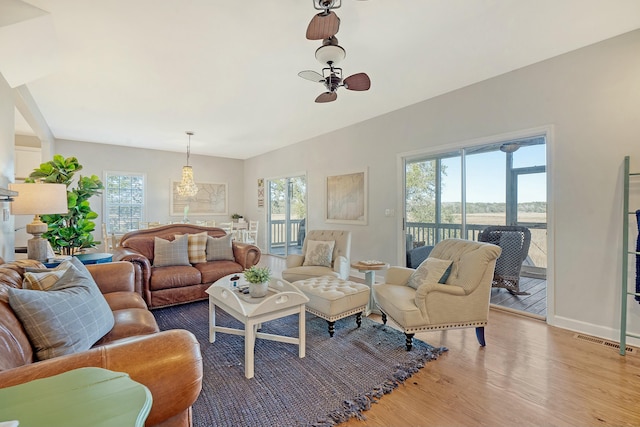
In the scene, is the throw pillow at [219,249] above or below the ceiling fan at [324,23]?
below

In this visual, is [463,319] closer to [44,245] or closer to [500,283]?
[500,283]

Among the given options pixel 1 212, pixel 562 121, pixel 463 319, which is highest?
pixel 562 121

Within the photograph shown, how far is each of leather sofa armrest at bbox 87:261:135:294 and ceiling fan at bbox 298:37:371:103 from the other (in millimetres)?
2319

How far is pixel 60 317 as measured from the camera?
1.42 meters

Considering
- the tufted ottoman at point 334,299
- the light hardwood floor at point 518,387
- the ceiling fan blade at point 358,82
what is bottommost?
the light hardwood floor at point 518,387

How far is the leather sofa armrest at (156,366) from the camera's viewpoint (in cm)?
106

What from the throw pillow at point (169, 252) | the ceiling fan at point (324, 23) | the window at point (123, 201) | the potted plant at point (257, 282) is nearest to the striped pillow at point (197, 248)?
the throw pillow at point (169, 252)

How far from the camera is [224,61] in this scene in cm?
302

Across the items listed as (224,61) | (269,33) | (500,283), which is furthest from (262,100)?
(500,283)

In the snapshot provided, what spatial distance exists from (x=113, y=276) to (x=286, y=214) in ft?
15.9

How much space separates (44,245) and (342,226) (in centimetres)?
413

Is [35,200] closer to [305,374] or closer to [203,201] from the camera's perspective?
[305,374]

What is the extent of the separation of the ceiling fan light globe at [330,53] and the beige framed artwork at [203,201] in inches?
258

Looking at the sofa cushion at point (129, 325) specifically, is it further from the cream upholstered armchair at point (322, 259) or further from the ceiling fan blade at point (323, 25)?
the ceiling fan blade at point (323, 25)
